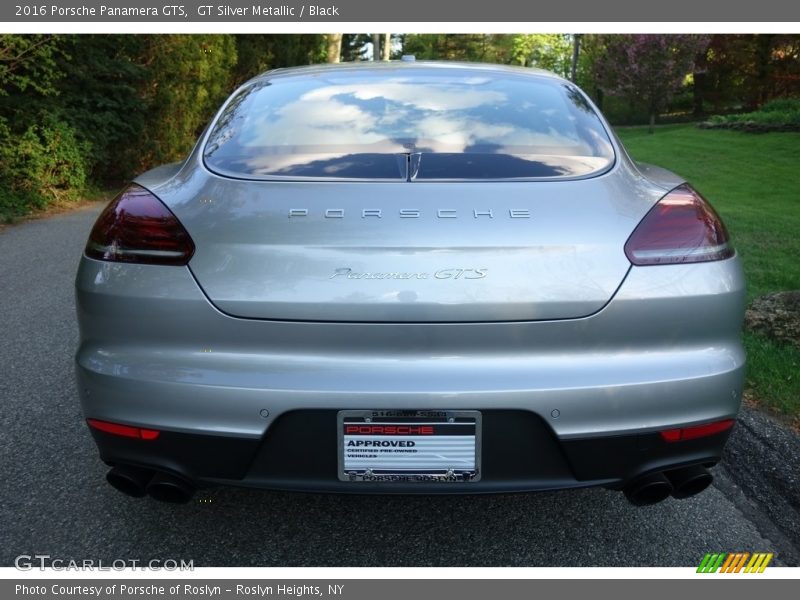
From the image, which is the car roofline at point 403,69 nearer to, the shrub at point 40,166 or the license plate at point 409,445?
the license plate at point 409,445

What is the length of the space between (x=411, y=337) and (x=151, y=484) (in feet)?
3.01

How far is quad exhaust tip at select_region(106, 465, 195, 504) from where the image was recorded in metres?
2.14

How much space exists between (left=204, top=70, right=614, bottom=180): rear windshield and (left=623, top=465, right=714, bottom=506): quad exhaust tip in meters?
0.96

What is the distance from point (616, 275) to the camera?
2.02 m

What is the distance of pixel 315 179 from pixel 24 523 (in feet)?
5.38

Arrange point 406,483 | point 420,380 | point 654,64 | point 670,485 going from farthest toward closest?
point 654,64 < point 670,485 < point 406,483 < point 420,380

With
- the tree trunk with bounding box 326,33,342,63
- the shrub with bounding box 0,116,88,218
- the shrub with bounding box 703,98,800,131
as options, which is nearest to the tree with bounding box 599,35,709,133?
the shrub with bounding box 703,98,800,131

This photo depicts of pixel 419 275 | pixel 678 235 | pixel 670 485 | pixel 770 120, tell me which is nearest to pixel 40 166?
pixel 419 275

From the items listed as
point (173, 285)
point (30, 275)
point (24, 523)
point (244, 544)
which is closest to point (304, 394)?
point (173, 285)

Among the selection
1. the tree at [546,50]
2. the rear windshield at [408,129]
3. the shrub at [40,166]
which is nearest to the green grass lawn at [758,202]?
the rear windshield at [408,129]

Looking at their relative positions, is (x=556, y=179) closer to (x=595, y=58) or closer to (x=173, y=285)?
(x=173, y=285)

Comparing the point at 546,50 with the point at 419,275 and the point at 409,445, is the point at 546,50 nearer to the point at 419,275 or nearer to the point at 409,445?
the point at 419,275

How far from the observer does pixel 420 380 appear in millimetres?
1952

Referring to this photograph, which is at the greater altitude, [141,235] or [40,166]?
[141,235]
